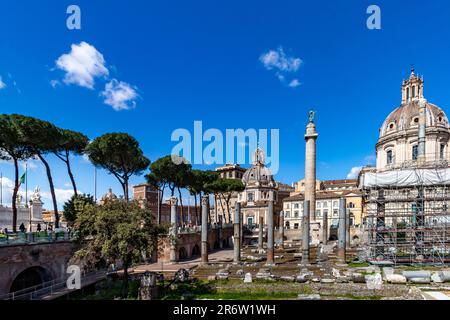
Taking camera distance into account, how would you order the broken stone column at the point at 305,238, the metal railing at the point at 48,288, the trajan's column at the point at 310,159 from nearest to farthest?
the metal railing at the point at 48,288, the broken stone column at the point at 305,238, the trajan's column at the point at 310,159

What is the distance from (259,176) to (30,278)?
68.5 m

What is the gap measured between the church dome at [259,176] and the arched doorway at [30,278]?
2535 inches

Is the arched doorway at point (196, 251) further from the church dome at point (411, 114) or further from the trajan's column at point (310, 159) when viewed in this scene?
the church dome at point (411, 114)

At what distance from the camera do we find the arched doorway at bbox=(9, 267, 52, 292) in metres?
20.5

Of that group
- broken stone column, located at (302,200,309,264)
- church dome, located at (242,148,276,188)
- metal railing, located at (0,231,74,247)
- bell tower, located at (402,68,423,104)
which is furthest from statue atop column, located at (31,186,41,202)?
bell tower, located at (402,68,423,104)

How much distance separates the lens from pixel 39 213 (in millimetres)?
40094

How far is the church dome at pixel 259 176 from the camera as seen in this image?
3287 inches

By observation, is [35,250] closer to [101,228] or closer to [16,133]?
[101,228]

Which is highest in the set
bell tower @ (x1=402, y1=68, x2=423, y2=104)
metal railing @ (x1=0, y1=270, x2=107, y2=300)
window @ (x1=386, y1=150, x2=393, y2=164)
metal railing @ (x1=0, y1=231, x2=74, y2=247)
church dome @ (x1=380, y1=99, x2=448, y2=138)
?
bell tower @ (x1=402, y1=68, x2=423, y2=104)

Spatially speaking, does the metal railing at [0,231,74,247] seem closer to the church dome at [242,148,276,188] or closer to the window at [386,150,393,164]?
the window at [386,150,393,164]

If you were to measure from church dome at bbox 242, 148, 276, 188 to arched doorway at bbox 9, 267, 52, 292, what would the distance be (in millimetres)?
64379

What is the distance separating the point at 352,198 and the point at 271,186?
26464 millimetres

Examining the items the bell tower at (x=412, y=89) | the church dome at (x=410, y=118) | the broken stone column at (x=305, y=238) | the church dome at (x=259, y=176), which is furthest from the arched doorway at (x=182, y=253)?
the bell tower at (x=412, y=89)
